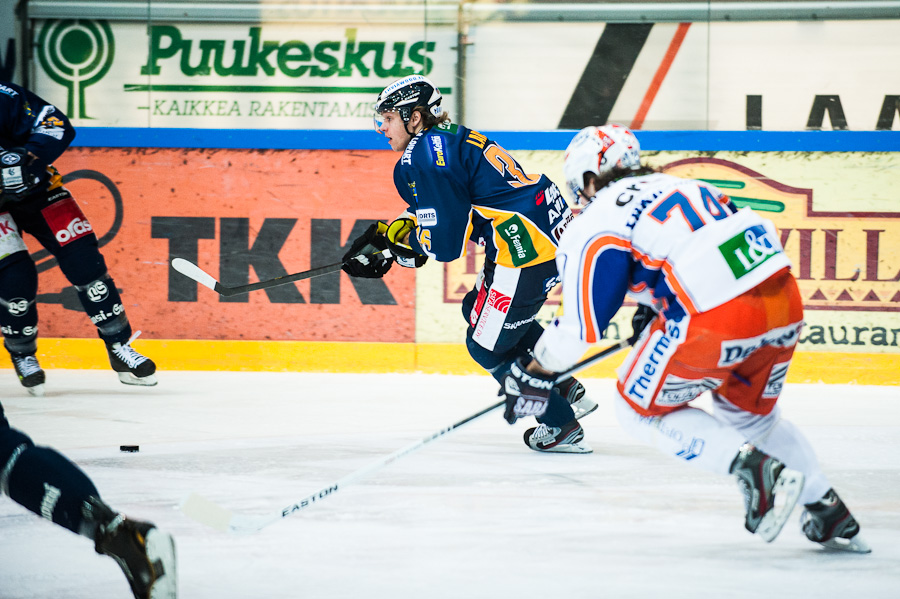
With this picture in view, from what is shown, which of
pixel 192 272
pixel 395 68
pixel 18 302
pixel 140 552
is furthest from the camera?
pixel 395 68

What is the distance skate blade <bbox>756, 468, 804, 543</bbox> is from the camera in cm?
172

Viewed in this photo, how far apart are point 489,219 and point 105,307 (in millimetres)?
2203

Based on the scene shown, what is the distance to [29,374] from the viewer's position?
422 centimetres

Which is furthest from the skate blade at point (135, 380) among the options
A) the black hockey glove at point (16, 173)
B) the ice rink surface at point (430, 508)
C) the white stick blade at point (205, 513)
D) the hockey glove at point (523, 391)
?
the hockey glove at point (523, 391)

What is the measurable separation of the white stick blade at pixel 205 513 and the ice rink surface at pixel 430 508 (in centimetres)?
5

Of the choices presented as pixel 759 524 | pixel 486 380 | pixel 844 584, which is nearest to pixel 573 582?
pixel 759 524

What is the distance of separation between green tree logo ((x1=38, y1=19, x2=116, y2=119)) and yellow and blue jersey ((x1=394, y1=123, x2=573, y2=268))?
342 centimetres

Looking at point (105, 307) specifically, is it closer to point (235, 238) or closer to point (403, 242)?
point (235, 238)

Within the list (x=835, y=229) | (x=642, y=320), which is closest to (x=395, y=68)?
(x=835, y=229)

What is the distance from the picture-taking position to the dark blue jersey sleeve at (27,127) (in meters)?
3.98

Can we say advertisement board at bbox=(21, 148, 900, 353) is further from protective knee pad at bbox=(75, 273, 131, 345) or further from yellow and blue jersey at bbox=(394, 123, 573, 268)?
yellow and blue jersey at bbox=(394, 123, 573, 268)

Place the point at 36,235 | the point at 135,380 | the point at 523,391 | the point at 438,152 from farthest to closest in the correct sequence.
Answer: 1. the point at 135,380
2. the point at 36,235
3. the point at 438,152
4. the point at 523,391

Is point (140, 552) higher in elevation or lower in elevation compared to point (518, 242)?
lower

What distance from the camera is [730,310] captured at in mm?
1812
